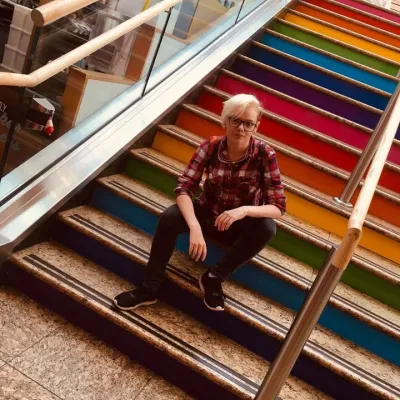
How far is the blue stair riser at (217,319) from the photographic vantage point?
1864 millimetres

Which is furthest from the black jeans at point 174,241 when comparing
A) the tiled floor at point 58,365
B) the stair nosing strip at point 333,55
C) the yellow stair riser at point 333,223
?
the stair nosing strip at point 333,55

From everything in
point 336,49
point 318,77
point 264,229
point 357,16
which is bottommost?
point 264,229

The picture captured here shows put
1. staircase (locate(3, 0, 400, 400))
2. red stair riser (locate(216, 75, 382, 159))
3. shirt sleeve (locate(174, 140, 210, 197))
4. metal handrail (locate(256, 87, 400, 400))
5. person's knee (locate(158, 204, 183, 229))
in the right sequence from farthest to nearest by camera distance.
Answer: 1. red stair riser (locate(216, 75, 382, 159))
2. shirt sleeve (locate(174, 140, 210, 197))
3. person's knee (locate(158, 204, 183, 229))
4. staircase (locate(3, 0, 400, 400))
5. metal handrail (locate(256, 87, 400, 400))

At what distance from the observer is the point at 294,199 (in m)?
2.56

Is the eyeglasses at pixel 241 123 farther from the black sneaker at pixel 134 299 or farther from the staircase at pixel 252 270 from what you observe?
the black sneaker at pixel 134 299

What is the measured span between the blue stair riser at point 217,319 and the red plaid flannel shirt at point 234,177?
41cm

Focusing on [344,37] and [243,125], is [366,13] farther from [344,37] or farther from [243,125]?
[243,125]

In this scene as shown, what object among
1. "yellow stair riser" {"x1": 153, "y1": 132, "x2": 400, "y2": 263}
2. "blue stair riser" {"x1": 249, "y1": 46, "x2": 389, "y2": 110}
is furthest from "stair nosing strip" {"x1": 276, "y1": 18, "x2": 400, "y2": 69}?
"yellow stair riser" {"x1": 153, "y1": 132, "x2": 400, "y2": 263}

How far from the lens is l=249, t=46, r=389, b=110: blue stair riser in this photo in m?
3.46

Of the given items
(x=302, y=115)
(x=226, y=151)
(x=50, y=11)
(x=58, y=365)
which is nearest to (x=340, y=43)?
(x=302, y=115)

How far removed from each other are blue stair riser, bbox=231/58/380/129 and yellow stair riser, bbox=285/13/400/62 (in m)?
1.07

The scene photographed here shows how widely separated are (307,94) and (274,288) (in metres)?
1.76

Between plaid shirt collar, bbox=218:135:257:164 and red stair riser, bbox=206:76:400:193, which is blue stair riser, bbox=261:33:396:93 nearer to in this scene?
red stair riser, bbox=206:76:400:193

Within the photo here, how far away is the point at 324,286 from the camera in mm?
1244
